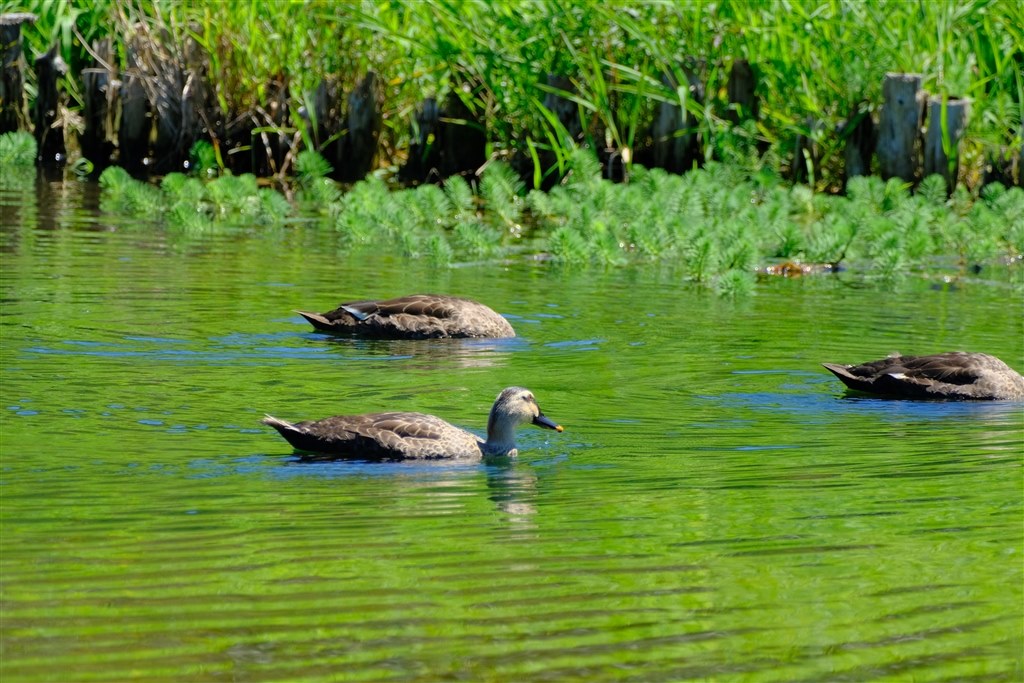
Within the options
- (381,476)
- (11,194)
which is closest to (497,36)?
(11,194)

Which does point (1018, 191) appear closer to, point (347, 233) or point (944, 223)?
point (944, 223)

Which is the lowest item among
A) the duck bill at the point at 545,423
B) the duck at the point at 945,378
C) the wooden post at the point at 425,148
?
the duck bill at the point at 545,423

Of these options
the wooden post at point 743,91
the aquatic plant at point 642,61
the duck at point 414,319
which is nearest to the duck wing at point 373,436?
the duck at point 414,319

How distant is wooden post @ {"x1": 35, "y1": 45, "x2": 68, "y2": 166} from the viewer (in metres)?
23.0

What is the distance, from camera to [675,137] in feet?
69.7

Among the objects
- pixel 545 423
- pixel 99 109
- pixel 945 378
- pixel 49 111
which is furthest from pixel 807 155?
pixel 545 423

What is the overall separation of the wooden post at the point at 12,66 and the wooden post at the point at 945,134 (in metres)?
11.8

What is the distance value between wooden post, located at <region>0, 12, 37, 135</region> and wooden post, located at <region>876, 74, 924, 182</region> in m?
11.3

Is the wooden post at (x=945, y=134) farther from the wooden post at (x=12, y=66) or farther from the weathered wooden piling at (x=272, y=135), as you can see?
the wooden post at (x=12, y=66)

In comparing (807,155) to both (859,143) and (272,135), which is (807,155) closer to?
(859,143)

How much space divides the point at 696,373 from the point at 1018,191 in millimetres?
8599

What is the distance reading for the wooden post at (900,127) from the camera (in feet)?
65.0

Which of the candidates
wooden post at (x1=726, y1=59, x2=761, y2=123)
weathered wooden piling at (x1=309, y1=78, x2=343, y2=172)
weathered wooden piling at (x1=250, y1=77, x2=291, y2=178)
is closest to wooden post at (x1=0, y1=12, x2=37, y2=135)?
weathered wooden piling at (x1=250, y1=77, x2=291, y2=178)

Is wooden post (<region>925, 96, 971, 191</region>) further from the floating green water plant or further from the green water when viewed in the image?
the green water
